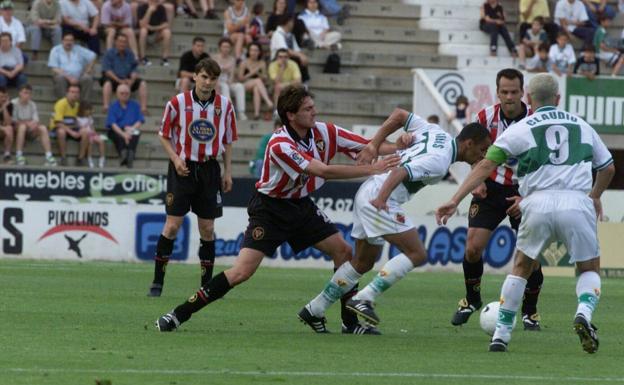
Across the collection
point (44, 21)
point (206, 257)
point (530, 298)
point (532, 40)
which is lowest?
point (206, 257)

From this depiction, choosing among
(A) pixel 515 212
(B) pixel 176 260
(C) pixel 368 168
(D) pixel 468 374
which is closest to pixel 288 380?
(D) pixel 468 374

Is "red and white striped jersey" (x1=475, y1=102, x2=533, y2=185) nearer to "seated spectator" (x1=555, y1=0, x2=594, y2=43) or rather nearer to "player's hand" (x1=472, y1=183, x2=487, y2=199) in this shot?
"player's hand" (x1=472, y1=183, x2=487, y2=199)

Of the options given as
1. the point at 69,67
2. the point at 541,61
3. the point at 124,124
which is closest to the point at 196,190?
the point at 124,124

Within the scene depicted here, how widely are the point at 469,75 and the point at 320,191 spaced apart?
5.05 m

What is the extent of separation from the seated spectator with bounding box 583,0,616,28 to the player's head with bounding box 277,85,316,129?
19488mm

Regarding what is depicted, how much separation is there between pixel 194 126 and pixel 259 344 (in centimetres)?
434

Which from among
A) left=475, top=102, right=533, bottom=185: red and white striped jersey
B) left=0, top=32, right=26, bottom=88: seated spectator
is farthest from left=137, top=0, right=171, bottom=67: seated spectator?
left=475, top=102, right=533, bottom=185: red and white striped jersey

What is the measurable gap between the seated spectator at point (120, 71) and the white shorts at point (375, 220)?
46.5ft

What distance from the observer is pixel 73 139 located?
23.9 m

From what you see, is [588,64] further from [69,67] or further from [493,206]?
[493,206]

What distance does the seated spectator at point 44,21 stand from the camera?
2508 cm

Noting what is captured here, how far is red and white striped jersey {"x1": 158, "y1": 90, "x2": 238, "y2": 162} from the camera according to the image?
14070mm

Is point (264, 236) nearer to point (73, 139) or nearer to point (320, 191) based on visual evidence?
point (320, 191)

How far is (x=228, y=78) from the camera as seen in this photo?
2547cm
